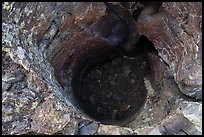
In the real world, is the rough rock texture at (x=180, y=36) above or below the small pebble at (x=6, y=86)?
below

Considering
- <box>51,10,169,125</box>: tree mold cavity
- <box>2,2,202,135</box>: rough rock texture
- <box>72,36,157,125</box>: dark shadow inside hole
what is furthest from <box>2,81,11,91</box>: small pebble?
<box>72,36,157,125</box>: dark shadow inside hole

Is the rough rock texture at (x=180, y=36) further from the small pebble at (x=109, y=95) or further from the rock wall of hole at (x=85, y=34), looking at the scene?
the small pebble at (x=109, y=95)

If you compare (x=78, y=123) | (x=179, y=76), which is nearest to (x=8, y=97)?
(x=78, y=123)

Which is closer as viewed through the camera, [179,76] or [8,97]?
[8,97]

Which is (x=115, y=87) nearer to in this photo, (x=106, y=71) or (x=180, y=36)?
(x=106, y=71)

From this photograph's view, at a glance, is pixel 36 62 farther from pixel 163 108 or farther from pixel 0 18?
pixel 163 108

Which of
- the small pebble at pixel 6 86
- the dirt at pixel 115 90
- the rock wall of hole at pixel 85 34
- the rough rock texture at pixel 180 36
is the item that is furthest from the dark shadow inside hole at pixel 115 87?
the small pebble at pixel 6 86

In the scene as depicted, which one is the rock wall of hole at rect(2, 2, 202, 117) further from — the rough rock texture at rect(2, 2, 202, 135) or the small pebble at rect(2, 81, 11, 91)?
the small pebble at rect(2, 81, 11, 91)

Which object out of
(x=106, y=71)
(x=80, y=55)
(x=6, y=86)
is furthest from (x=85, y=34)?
(x=6, y=86)
